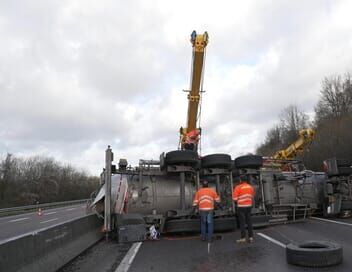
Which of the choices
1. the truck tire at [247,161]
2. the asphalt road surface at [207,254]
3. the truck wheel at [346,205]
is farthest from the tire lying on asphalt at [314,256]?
the truck wheel at [346,205]

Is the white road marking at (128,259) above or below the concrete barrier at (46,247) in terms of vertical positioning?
below

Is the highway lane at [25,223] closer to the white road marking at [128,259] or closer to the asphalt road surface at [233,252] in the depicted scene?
the white road marking at [128,259]

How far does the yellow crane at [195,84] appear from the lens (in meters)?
15.8

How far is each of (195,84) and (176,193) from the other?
6398mm

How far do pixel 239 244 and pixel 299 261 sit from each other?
2.66 metres

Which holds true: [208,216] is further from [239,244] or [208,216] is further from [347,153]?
[347,153]

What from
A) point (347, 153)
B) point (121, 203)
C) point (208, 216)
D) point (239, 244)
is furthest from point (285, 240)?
point (347, 153)

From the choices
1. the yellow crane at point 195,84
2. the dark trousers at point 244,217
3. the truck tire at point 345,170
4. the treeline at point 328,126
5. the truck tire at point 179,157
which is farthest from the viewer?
the treeline at point 328,126

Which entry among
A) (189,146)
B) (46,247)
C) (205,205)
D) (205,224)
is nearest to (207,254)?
(205,224)

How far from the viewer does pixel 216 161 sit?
11.6 m

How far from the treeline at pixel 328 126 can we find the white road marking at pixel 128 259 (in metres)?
22.2

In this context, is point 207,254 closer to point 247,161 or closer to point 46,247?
point 46,247

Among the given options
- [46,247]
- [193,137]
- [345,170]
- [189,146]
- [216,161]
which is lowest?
[46,247]

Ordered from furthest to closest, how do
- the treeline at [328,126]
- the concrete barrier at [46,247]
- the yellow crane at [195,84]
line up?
the treeline at [328,126]
the yellow crane at [195,84]
the concrete barrier at [46,247]
